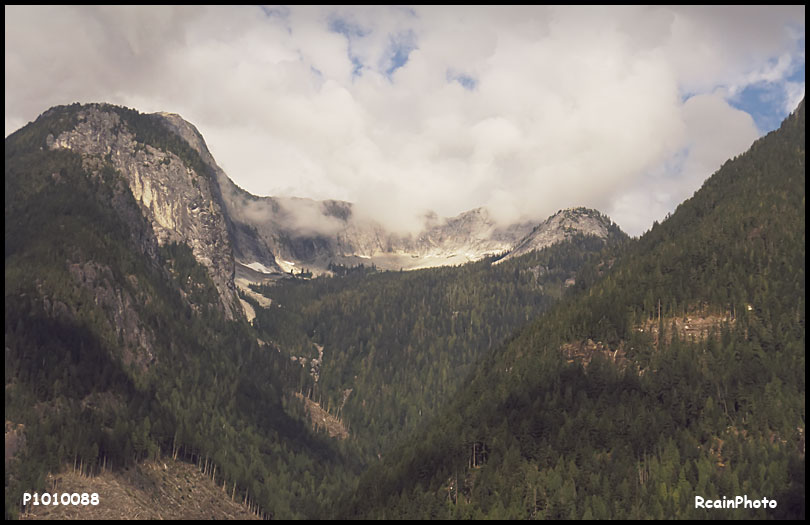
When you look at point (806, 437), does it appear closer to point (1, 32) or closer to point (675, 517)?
point (675, 517)

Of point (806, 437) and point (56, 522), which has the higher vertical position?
point (806, 437)

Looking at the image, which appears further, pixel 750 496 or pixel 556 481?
pixel 556 481

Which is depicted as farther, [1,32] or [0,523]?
[0,523]

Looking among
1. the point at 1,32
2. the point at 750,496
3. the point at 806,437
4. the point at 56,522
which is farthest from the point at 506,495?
the point at 1,32

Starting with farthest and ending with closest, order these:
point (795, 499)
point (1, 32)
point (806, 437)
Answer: point (806, 437) → point (795, 499) → point (1, 32)

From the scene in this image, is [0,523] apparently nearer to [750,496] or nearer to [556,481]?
[556,481]

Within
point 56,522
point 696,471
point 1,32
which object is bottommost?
point 56,522

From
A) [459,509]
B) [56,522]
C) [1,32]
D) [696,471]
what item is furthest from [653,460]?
[1,32]

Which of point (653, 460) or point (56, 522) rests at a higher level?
point (653, 460)

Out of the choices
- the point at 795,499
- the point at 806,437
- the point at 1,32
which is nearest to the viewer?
the point at 1,32
